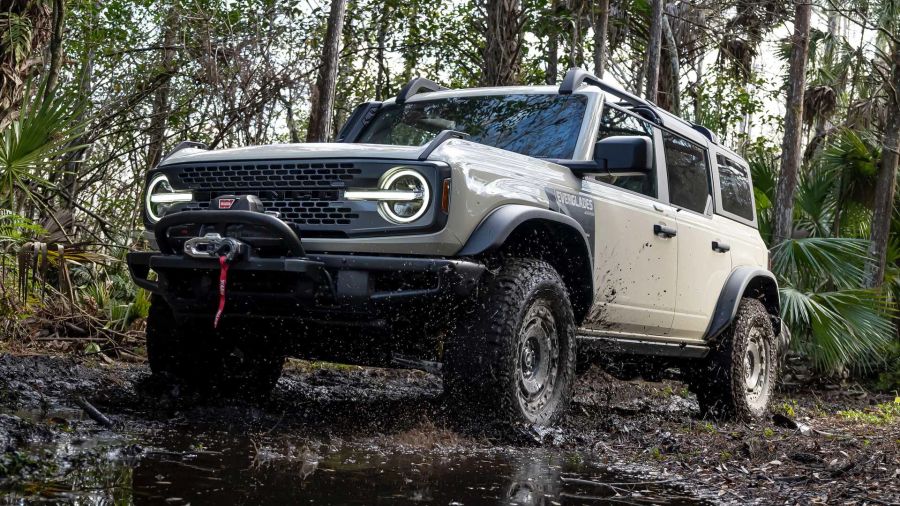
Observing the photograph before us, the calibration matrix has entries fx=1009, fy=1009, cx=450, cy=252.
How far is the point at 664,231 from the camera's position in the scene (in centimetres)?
582

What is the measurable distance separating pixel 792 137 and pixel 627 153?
8633 millimetres

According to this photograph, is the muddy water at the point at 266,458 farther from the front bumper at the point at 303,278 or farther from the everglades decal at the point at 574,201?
the everglades decal at the point at 574,201

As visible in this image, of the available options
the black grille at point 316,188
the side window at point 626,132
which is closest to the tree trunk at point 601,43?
the side window at point 626,132

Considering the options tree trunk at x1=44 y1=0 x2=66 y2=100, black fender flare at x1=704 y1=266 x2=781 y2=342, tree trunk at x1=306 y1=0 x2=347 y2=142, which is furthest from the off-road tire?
tree trunk at x1=44 y1=0 x2=66 y2=100

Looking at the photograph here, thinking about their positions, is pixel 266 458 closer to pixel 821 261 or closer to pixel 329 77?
pixel 329 77

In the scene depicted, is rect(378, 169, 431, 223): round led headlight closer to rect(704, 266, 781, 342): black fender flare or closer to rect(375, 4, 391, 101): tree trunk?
rect(704, 266, 781, 342): black fender flare

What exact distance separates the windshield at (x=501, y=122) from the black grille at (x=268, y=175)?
1368 mm

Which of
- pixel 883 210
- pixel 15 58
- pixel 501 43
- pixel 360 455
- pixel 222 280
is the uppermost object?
pixel 501 43

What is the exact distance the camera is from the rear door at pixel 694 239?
6.16 m

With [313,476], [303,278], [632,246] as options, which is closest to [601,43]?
[632,246]

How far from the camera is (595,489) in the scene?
3475 mm

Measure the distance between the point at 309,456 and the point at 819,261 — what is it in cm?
889

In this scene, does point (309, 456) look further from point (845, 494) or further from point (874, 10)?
point (874, 10)

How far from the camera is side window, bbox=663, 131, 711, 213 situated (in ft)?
20.6
